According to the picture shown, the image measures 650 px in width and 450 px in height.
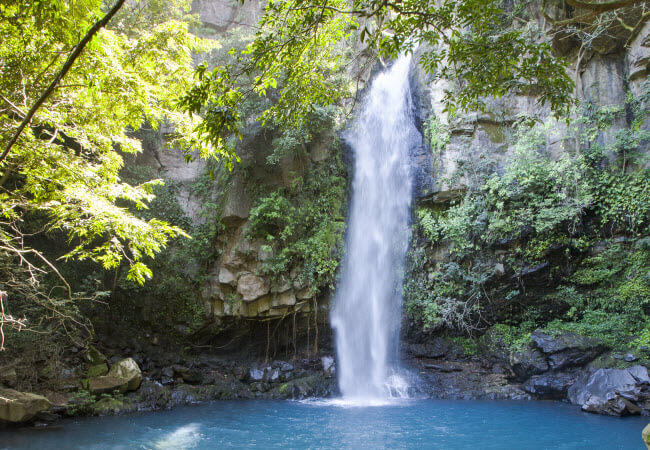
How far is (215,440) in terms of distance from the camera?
6832mm

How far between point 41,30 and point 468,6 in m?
4.81

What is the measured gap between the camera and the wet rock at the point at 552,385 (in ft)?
31.0

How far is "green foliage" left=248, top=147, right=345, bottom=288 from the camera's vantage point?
36.7ft

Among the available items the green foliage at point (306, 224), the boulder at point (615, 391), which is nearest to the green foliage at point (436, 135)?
the green foliage at point (306, 224)

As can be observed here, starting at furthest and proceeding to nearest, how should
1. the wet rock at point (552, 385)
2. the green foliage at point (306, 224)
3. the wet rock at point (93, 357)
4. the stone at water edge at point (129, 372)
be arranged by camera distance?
1. the green foliage at point (306, 224)
2. the wet rock at point (552, 385)
3. the wet rock at point (93, 357)
4. the stone at water edge at point (129, 372)

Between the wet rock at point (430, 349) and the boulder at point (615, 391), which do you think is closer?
the boulder at point (615, 391)

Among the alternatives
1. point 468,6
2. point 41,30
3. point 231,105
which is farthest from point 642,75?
point 41,30

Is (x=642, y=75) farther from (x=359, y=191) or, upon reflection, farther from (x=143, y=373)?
(x=143, y=373)

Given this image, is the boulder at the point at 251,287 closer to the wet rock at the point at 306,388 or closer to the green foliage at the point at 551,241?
the wet rock at the point at 306,388

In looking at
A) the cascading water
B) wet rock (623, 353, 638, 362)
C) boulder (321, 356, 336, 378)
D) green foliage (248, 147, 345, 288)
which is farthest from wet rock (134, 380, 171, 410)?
wet rock (623, 353, 638, 362)

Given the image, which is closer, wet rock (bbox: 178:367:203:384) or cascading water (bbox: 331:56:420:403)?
wet rock (bbox: 178:367:203:384)

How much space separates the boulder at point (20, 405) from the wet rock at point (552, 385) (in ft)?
35.4

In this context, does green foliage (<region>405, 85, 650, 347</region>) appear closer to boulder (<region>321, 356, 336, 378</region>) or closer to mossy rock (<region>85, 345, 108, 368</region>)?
boulder (<region>321, 356, 336, 378</region>)

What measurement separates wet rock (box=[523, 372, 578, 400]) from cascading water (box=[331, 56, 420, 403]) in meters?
3.22
